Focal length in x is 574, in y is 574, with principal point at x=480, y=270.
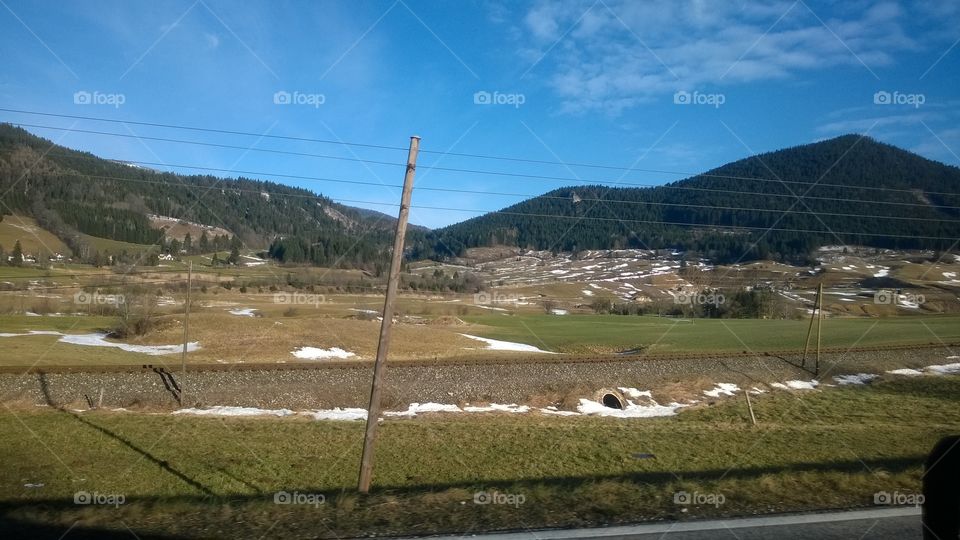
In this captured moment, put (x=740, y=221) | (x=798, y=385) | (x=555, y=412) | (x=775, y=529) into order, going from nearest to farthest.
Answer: (x=775, y=529) < (x=555, y=412) < (x=798, y=385) < (x=740, y=221)

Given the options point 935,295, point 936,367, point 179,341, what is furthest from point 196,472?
point 935,295

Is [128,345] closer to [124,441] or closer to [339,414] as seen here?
[339,414]

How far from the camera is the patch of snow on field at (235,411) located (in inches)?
690

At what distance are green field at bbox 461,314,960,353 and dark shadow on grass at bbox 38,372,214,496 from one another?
27226 mm

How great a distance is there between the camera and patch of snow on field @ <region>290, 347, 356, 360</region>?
28188mm

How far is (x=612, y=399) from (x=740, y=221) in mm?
57794

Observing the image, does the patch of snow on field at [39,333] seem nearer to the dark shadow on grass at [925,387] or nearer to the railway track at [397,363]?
the railway track at [397,363]

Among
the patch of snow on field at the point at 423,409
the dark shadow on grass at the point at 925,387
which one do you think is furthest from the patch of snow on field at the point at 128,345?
the dark shadow on grass at the point at 925,387

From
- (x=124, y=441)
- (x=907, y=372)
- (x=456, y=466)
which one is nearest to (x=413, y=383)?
(x=456, y=466)

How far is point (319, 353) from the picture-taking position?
28.9 meters

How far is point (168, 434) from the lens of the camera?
1466 centimetres

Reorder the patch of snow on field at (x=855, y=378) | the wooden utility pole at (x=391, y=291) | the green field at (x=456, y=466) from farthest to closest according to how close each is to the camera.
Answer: the patch of snow on field at (x=855, y=378)
the wooden utility pole at (x=391, y=291)
the green field at (x=456, y=466)

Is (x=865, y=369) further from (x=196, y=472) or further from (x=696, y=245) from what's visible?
(x=696, y=245)

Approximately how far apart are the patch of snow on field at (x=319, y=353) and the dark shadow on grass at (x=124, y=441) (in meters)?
10.9
